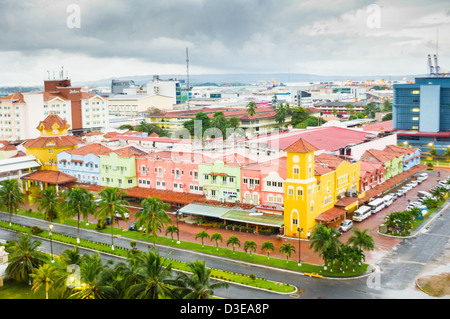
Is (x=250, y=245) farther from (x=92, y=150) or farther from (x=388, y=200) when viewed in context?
(x=92, y=150)

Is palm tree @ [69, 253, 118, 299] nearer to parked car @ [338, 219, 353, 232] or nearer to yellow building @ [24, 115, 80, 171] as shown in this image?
parked car @ [338, 219, 353, 232]

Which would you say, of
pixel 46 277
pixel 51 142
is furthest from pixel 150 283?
pixel 51 142

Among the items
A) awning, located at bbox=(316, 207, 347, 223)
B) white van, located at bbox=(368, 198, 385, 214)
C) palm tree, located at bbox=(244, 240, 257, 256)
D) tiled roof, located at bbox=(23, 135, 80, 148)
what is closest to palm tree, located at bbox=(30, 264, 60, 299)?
palm tree, located at bbox=(244, 240, 257, 256)

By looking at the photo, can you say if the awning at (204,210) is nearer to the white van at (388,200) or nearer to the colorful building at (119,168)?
the colorful building at (119,168)

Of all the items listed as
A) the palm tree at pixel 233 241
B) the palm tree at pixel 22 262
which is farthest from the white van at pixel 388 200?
the palm tree at pixel 22 262

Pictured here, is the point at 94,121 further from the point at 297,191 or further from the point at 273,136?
the point at 297,191

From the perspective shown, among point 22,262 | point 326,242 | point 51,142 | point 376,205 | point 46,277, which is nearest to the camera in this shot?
point 46,277
